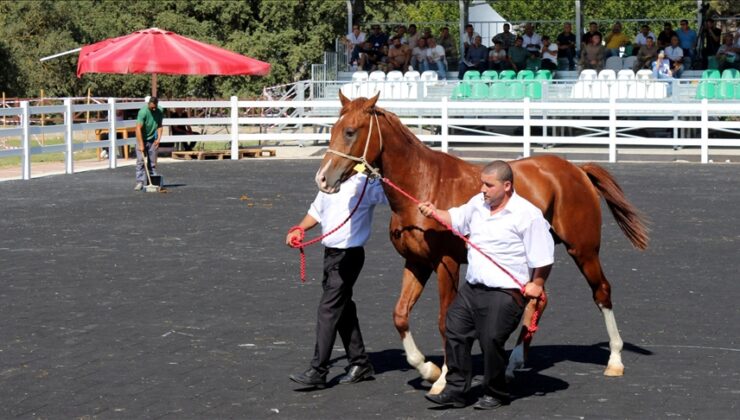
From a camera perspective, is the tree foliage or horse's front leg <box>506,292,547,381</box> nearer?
horse's front leg <box>506,292,547,381</box>

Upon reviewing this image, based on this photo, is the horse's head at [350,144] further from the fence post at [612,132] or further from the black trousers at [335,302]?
the fence post at [612,132]

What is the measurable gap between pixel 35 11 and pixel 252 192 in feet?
114

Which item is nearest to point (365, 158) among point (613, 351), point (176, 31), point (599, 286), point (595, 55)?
point (599, 286)

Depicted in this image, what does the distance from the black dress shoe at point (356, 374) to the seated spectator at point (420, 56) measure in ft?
89.0

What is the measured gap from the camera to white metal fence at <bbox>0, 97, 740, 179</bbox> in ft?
83.8

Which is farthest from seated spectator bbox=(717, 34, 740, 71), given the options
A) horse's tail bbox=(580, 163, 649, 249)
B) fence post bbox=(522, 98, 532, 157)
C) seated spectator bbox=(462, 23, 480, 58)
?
horse's tail bbox=(580, 163, 649, 249)

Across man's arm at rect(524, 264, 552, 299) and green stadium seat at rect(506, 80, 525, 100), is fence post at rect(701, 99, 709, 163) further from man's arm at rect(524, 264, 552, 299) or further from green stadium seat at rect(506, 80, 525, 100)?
man's arm at rect(524, 264, 552, 299)

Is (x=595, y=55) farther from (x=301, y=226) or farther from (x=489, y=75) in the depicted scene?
(x=301, y=226)

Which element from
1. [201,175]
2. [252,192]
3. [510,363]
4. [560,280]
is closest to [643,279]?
[560,280]

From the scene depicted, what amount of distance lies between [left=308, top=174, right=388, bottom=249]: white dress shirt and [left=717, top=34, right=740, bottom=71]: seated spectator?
25588mm

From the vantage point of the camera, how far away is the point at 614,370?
811cm

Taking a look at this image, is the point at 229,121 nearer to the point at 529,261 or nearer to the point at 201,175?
the point at 201,175

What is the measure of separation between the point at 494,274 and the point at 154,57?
2072 centimetres

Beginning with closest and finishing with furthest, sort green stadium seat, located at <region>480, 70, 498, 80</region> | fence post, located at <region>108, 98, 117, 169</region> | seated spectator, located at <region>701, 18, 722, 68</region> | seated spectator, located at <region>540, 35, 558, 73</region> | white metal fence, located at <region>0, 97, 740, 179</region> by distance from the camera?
white metal fence, located at <region>0, 97, 740, 179</region> → fence post, located at <region>108, 98, 117, 169</region> → green stadium seat, located at <region>480, 70, 498, 80</region> → seated spectator, located at <region>701, 18, 722, 68</region> → seated spectator, located at <region>540, 35, 558, 73</region>
